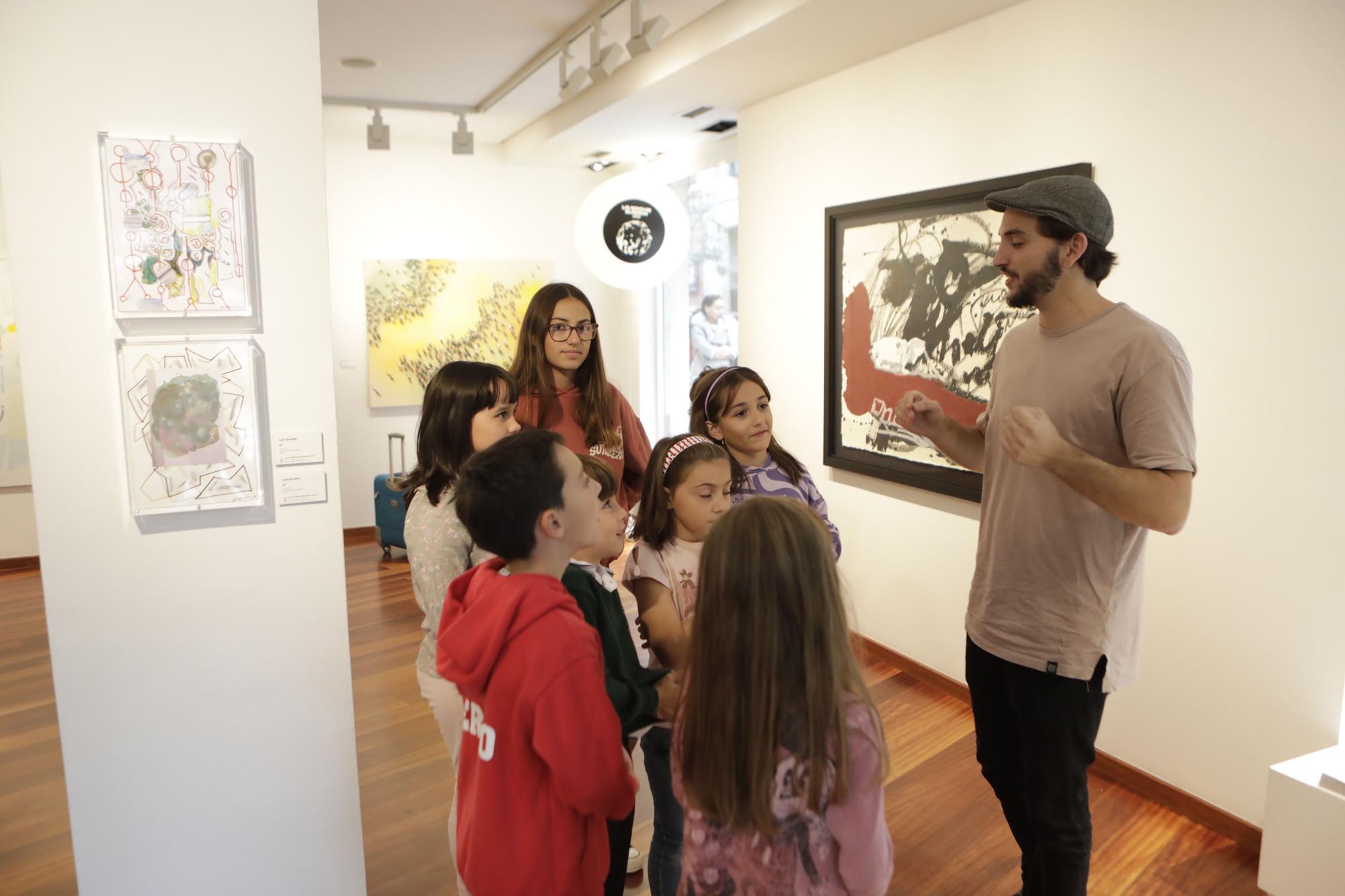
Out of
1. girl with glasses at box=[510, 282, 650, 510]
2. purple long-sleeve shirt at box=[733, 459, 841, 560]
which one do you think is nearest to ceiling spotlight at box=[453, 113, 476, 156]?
girl with glasses at box=[510, 282, 650, 510]

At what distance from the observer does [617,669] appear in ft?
4.31

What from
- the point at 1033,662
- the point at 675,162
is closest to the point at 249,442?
the point at 1033,662

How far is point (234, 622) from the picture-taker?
1.89 m

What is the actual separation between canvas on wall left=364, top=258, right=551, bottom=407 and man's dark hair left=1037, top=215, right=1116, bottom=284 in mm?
4872

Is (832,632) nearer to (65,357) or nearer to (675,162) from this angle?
(65,357)

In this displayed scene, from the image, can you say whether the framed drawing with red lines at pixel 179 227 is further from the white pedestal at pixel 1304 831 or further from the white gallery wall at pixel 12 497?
the white gallery wall at pixel 12 497

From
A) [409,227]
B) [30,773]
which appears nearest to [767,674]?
[30,773]

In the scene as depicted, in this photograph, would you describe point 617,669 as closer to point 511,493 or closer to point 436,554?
point 511,493

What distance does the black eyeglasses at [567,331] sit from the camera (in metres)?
2.23

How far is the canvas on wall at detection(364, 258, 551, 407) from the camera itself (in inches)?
242

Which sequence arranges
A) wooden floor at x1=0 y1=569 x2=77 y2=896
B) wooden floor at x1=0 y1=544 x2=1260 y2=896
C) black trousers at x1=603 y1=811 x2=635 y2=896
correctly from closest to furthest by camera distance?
black trousers at x1=603 y1=811 x2=635 y2=896 < wooden floor at x1=0 y1=544 x2=1260 y2=896 < wooden floor at x1=0 y1=569 x2=77 y2=896

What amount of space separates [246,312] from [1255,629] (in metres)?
2.68

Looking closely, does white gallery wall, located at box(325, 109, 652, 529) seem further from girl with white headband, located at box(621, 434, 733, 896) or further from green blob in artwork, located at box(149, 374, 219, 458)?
girl with white headband, located at box(621, 434, 733, 896)

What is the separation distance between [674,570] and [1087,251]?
1.04 m
